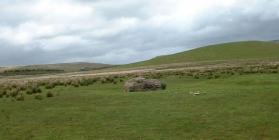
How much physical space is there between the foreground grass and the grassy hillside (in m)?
130

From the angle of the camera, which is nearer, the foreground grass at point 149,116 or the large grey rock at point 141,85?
the foreground grass at point 149,116

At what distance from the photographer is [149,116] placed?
25250 millimetres

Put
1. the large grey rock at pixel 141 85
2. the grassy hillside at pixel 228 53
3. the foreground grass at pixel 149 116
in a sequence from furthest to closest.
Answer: the grassy hillside at pixel 228 53 < the large grey rock at pixel 141 85 < the foreground grass at pixel 149 116

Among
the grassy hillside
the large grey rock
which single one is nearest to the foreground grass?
the large grey rock

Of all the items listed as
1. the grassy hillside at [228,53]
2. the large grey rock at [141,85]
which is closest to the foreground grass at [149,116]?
the large grey rock at [141,85]

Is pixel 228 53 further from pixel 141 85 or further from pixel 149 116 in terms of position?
pixel 149 116

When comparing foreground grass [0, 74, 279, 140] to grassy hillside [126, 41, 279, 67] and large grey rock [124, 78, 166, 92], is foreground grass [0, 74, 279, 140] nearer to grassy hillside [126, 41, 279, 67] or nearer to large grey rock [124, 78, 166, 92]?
large grey rock [124, 78, 166, 92]

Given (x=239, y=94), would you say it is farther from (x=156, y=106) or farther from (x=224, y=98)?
(x=156, y=106)

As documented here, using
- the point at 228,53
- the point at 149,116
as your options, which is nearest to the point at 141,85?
the point at 149,116

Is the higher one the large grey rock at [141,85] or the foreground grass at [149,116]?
the large grey rock at [141,85]

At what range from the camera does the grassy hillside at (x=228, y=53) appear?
164 meters

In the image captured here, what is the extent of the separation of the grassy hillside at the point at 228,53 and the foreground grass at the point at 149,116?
13002cm

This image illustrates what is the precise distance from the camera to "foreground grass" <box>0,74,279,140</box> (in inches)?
859

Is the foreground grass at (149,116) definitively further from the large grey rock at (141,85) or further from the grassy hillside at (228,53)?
the grassy hillside at (228,53)
